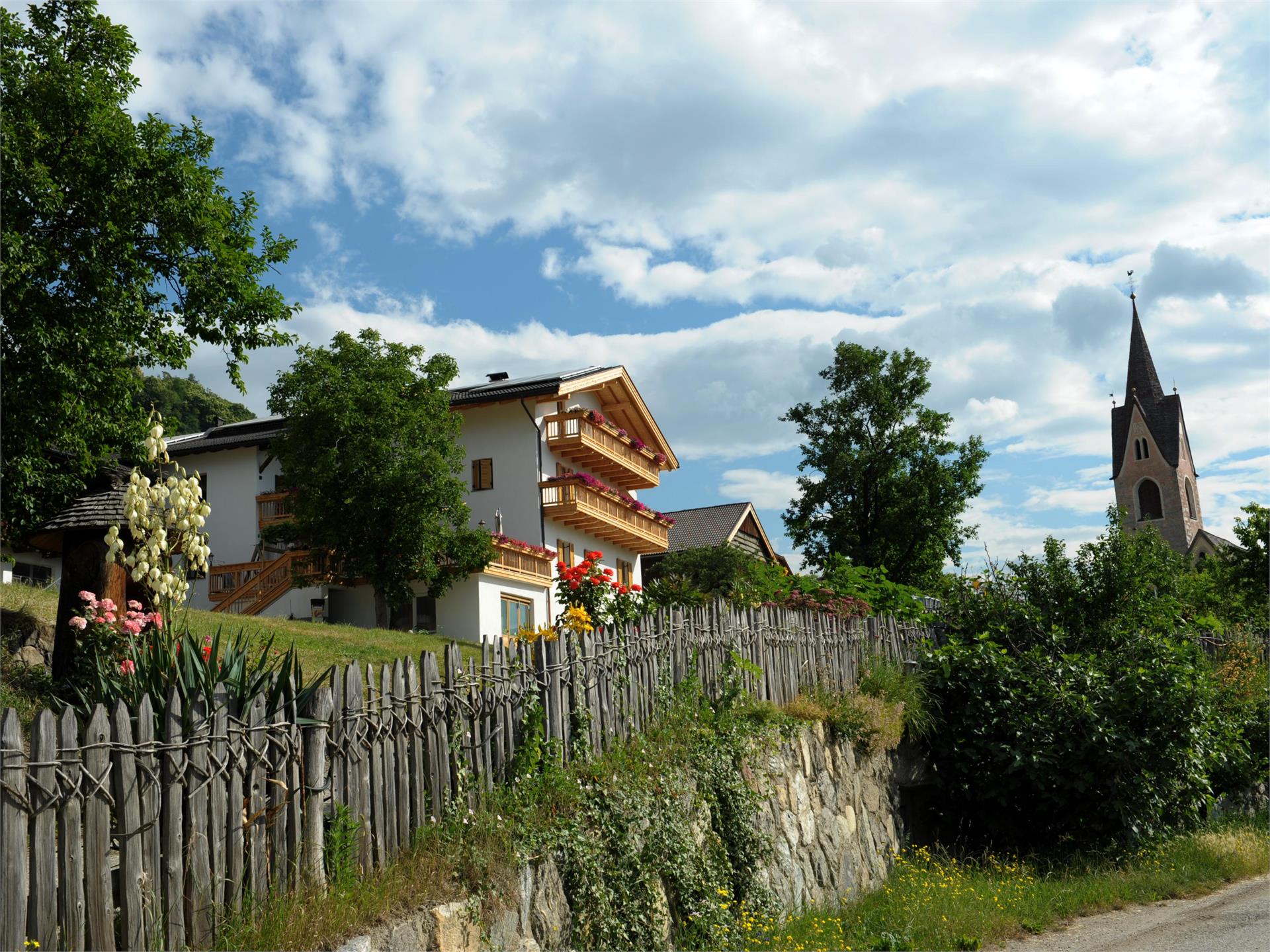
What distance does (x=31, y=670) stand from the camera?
13305mm

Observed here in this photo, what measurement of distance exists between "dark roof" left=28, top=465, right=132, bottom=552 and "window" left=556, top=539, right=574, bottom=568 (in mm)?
21778

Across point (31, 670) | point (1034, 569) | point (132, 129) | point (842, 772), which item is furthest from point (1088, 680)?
point (132, 129)

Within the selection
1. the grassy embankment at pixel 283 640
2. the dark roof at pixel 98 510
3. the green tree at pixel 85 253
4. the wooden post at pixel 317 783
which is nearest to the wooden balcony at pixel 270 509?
the grassy embankment at pixel 283 640

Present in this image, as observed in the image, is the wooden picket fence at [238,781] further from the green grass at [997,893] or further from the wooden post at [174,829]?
the green grass at [997,893]

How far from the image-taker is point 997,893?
11.3m

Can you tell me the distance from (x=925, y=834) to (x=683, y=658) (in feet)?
20.0

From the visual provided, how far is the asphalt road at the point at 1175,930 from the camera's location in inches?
376

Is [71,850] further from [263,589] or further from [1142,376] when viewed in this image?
[1142,376]

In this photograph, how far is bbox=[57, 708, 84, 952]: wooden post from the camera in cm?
480

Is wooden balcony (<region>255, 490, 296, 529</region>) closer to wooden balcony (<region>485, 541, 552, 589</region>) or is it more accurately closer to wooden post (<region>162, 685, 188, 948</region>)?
wooden balcony (<region>485, 541, 552, 589</region>)

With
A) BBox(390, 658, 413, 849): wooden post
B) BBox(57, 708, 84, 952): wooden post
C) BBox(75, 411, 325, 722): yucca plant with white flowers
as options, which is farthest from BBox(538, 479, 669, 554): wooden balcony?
BBox(57, 708, 84, 952): wooden post

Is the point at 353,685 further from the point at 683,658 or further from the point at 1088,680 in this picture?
the point at 1088,680

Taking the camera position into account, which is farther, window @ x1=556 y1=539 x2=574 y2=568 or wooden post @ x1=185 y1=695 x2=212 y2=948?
window @ x1=556 y1=539 x2=574 y2=568

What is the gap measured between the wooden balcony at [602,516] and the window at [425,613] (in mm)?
5457
